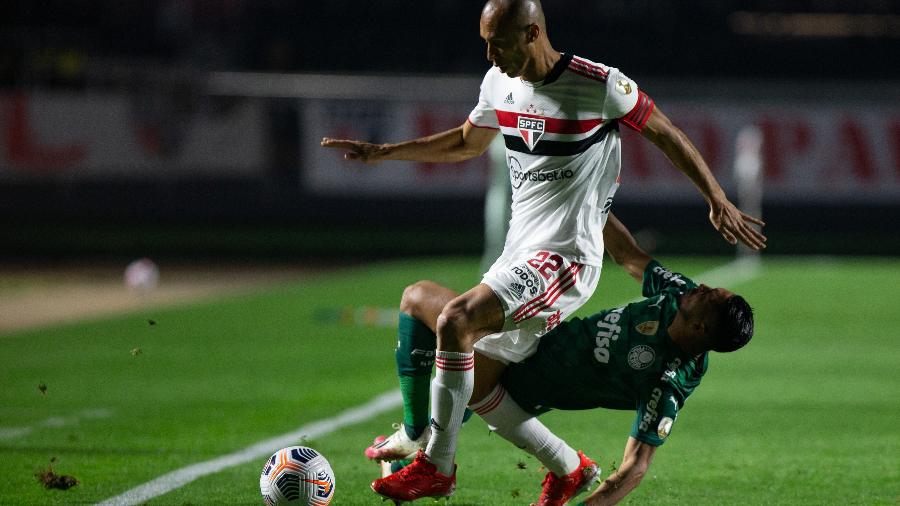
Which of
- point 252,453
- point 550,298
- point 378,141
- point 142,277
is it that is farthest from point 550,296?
point 378,141

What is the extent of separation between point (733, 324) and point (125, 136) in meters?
24.2

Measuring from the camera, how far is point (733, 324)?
16.4 feet

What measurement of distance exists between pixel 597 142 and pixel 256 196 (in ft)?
78.9

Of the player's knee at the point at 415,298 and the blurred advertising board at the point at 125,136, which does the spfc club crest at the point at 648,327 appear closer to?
the player's knee at the point at 415,298

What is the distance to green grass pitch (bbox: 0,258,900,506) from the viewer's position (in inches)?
244

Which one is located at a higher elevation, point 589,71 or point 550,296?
point 589,71

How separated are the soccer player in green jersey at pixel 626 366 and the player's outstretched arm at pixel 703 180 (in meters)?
0.26

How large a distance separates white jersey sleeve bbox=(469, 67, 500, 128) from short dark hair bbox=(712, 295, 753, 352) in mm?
1302

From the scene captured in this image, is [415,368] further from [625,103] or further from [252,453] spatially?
[252,453]

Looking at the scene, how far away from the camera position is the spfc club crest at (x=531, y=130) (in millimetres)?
5133

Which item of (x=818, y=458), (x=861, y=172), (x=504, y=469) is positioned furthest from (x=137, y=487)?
(x=861, y=172)

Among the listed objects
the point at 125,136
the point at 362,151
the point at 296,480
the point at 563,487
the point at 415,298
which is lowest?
the point at 125,136

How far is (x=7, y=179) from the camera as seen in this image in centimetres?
2778

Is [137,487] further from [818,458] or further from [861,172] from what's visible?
[861,172]
